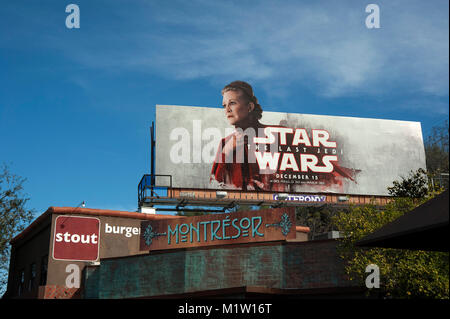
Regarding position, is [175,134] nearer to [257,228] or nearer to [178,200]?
[178,200]

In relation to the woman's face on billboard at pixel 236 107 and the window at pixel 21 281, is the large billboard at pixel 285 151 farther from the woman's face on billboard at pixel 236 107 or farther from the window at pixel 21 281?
the window at pixel 21 281

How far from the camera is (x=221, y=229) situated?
21.4 meters

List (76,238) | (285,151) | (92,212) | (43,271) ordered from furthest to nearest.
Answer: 1. (285,151)
2. (43,271)
3. (92,212)
4. (76,238)

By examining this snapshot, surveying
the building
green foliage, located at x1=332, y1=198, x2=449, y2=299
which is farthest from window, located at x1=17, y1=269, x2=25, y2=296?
green foliage, located at x1=332, y1=198, x2=449, y2=299

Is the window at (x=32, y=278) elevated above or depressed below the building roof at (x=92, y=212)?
below

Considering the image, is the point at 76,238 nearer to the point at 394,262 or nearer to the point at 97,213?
the point at 97,213

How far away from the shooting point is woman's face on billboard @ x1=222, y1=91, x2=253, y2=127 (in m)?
37.8

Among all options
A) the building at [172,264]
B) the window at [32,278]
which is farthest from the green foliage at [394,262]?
the window at [32,278]

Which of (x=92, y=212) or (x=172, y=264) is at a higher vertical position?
(x=92, y=212)

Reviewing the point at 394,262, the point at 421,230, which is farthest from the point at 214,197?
the point at 421,230

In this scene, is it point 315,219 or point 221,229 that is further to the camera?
point 315,219

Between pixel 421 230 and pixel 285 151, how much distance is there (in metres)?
30.9

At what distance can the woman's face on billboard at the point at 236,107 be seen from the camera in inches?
1487

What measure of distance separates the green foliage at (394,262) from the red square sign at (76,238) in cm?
1344
